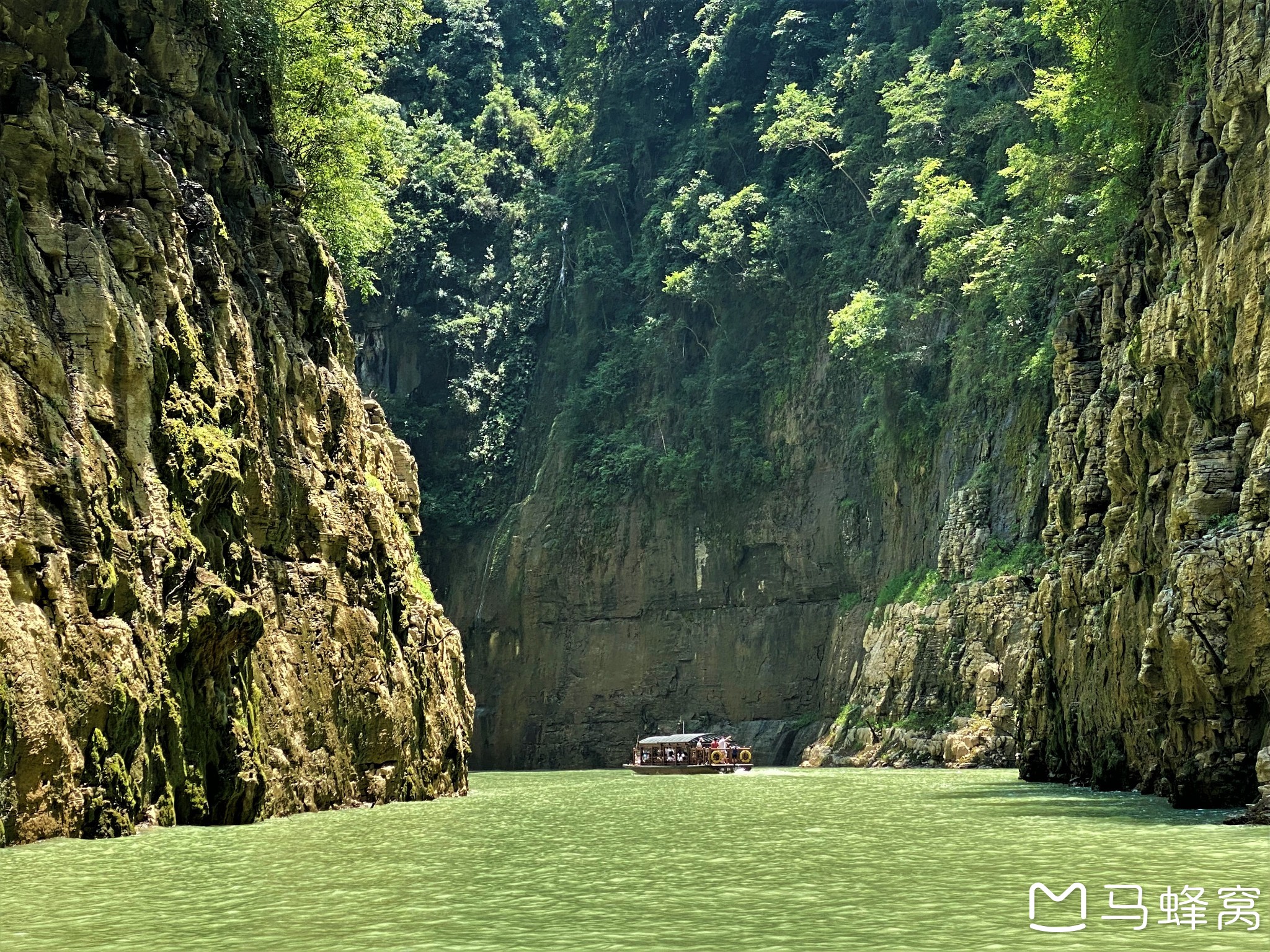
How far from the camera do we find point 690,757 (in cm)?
4981

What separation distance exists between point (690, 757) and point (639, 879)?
3478 cm

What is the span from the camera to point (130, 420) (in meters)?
22.5

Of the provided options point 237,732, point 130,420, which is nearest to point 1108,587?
point 237,732

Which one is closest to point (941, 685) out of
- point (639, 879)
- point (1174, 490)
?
point (1174, 490)

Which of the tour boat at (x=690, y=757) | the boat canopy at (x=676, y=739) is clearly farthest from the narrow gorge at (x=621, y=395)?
the boat canopy at (x=676, y=739)

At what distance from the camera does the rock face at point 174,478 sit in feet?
64.8

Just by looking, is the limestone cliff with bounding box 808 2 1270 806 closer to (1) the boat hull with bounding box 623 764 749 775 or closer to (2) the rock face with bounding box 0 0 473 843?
(1) the boat hull with bounding box 623 764 749 775

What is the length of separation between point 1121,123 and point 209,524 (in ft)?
72.8

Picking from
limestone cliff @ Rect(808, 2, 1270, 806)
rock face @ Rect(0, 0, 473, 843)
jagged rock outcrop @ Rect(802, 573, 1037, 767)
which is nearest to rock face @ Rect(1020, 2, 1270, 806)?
limestone cliff @ Rect(808, 2, 1270, 806)

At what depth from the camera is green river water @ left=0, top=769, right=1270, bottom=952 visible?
1141 cm

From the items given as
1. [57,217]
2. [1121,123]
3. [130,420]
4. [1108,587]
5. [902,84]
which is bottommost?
[1108,587]

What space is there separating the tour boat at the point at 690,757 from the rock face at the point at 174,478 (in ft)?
53.5

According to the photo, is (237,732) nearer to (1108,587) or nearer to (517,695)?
(1108,587)

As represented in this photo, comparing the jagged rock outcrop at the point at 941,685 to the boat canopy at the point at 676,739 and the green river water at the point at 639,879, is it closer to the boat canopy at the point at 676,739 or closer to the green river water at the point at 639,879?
the boat canopy at the point at 676,739
